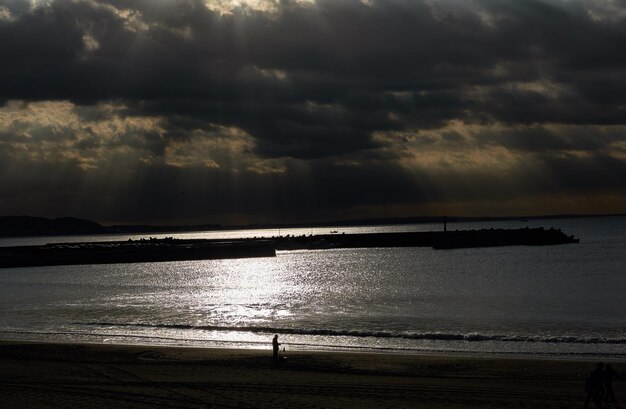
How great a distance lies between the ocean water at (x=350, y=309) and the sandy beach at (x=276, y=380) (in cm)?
399

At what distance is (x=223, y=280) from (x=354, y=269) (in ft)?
62.8

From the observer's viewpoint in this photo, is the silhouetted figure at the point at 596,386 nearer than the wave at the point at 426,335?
Yes

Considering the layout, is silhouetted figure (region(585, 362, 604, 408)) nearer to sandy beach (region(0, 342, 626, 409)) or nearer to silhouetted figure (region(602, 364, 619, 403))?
silhouetted figure (region(602, 364, 619, 403))

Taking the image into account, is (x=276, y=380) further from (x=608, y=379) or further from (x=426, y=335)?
(x=426, y=335)

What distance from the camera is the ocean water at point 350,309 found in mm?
31203

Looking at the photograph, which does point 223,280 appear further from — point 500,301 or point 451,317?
point 451,317

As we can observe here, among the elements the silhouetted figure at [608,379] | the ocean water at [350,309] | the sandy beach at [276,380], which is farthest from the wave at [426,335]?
the silhouetted figure at [608,379]

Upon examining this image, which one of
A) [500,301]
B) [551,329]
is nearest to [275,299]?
[500,301]

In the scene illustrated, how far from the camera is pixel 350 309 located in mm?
44000

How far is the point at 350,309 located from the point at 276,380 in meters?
23.3

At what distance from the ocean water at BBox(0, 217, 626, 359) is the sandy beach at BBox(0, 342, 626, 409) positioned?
399cm

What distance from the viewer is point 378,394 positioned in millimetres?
18984

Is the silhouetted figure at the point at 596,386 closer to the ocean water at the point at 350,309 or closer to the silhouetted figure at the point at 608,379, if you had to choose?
the silhouetted figure at the point at 608,379

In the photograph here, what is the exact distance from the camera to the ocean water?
31203 millimetres
